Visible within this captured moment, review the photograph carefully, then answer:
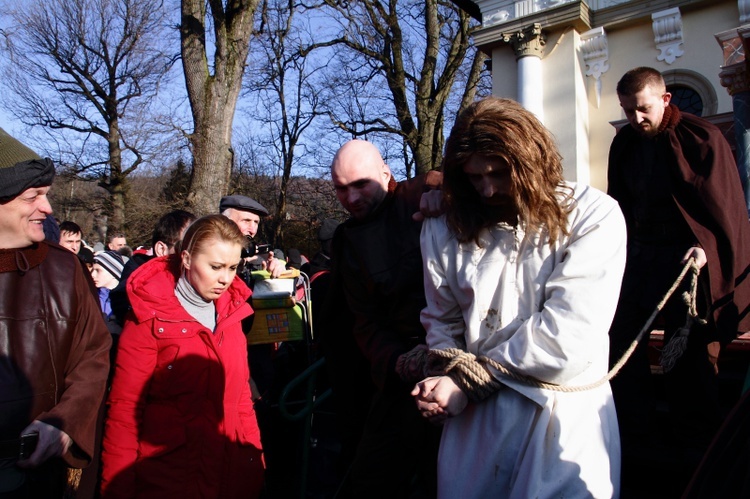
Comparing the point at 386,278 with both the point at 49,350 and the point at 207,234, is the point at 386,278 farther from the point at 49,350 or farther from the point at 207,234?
the point at 49,350

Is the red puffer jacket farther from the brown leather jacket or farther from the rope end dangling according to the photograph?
the rope end dangling

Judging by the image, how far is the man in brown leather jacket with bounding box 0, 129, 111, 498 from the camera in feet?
7.44

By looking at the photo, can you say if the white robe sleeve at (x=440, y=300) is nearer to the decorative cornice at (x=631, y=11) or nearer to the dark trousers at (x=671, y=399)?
the dark trousers at (x=671, y=399)

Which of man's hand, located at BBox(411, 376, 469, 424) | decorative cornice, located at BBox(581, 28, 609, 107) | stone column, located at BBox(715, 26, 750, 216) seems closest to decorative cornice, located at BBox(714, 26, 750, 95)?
stone column, located at BBox(715, 26, 750, 216)

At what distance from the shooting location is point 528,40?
39.4 ft

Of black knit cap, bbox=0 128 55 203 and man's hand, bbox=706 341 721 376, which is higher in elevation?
black knit cap, bbox=0 128 55 203

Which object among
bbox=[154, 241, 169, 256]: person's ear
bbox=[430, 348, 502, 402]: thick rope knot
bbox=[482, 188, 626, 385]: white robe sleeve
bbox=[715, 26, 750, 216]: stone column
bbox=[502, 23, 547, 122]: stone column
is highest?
bbox=[502, 23, 547, 122]: stone column

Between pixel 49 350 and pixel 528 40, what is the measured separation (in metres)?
11.5

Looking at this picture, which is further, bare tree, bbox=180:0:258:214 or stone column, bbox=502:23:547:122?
stone column, bbox=502:23:547:122

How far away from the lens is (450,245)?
2023 millimetres

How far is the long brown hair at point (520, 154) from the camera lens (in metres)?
1.80

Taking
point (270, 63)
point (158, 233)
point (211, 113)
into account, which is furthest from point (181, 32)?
point (270, 63)

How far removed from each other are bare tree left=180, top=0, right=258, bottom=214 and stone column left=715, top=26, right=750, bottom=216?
6.86m

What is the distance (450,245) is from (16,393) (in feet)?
5.63
